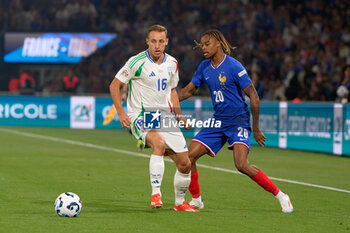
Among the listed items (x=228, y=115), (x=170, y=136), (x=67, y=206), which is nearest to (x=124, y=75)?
(x=170, y=136)

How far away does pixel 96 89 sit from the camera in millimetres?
30609

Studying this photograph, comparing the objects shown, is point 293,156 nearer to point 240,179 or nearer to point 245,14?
point 240,179

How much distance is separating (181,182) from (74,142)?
1062cm

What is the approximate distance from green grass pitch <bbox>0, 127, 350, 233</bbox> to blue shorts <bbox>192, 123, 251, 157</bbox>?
76 cm

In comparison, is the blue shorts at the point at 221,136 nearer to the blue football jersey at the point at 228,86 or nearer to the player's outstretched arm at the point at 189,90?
the blue football jersey at the point at 228,86

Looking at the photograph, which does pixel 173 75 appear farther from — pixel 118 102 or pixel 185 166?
pixel 185 166

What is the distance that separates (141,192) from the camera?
9.98 meters

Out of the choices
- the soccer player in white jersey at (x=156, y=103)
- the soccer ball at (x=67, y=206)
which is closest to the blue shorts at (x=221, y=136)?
the soccer player in white jersey at (x=156, y=103)

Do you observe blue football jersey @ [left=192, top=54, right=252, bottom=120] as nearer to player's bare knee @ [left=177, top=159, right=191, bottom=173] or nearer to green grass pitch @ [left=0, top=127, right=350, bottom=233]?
player's bare knee @ [left=177, top=159, right=191, bottom=173]

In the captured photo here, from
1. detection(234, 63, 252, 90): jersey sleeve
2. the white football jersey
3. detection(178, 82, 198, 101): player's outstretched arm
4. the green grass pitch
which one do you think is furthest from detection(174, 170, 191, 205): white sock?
detection(234, 63, 252, 90): jersey sleeve

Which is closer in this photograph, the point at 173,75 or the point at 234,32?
the point at 173,75

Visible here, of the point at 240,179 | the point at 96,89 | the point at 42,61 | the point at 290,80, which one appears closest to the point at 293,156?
the point at 240,179

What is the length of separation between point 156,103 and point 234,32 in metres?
21.0

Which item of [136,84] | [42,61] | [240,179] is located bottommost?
[240,179]
